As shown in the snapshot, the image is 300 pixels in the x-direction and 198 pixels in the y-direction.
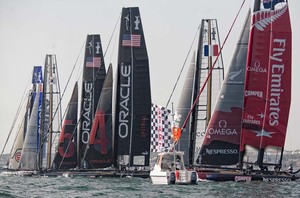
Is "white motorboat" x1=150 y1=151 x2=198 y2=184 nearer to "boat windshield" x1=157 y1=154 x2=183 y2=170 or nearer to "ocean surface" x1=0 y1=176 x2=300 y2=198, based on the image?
"boat windshield" x1=157 y1=154 x2=183 y2=170

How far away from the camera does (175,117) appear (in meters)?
39.9

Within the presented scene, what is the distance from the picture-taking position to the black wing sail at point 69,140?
54.0m

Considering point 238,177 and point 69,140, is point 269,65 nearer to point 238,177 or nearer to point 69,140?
point 238,177

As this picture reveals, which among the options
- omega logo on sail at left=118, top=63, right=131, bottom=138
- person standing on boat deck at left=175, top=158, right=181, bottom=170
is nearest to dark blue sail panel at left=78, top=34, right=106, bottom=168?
omega logo on sail at left=118, top=63, right=131, bottom=138

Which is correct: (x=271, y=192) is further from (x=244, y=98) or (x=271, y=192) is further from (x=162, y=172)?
(x=244, y=98)

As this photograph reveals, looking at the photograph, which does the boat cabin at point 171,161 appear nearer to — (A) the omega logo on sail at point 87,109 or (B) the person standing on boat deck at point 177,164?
(B) the person standing on boat deck at point 177,164

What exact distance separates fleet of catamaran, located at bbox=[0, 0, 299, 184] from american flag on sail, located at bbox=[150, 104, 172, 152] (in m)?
0.06

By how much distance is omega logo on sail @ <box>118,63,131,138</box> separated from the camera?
163ft

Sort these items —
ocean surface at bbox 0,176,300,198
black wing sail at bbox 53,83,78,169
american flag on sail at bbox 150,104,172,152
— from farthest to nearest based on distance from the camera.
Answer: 1. black wing sail at bbox 53,83,78,169
2. american flag on sail at bbox 150,104,172,152
3. ocean surface at bbox 0,176,300,198

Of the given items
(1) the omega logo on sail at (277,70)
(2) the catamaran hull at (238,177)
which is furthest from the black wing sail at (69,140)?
(1) the omega logo on sail at (277,70)

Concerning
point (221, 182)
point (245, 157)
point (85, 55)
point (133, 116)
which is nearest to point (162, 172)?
point (221, 182)

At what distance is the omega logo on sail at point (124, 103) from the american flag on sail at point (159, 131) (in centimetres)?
304

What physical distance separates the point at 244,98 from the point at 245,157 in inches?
112

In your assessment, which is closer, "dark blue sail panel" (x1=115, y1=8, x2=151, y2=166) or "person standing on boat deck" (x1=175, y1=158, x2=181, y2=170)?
"person standing on boat deck" (x1=175, y1=158, x2=181, y2=170)
